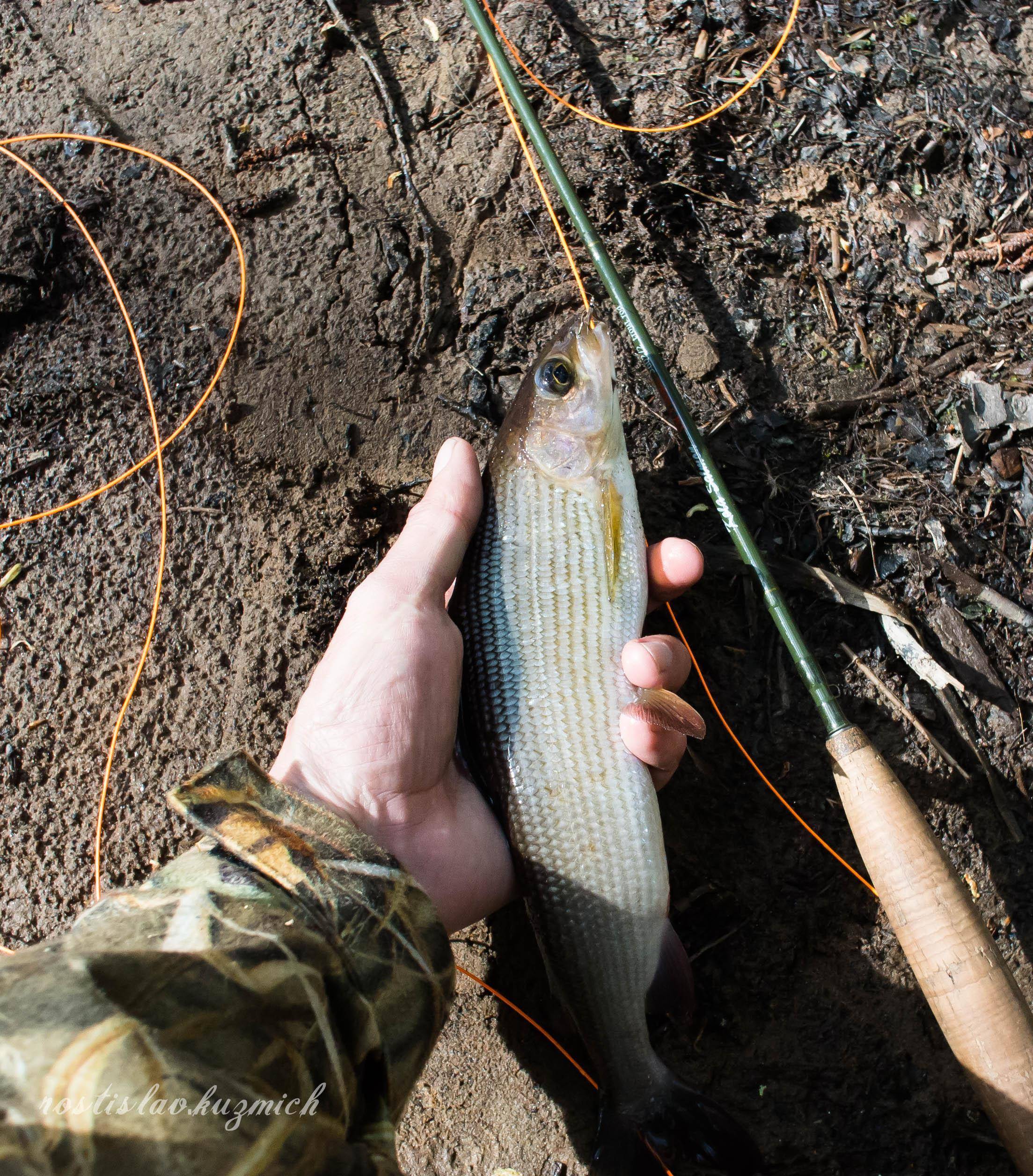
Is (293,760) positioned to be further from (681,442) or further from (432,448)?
(681,442)

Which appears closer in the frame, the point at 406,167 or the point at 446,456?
the point at 446,456

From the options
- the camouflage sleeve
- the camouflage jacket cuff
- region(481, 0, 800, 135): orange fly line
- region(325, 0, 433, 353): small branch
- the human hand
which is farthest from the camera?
region(481, 0, 800, 135): orange fly line

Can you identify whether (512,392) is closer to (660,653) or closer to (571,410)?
(571,410)

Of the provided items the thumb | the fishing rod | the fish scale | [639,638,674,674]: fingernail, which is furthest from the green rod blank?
the thumb

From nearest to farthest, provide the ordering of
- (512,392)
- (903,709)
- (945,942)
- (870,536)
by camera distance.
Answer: (945,942) < (903,709) < (870,536) < (512,392)

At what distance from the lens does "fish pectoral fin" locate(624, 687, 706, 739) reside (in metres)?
2.59

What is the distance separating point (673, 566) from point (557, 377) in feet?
2.77

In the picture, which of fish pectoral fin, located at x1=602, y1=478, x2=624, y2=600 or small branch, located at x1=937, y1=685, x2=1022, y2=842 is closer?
fish pectoral fin, located at x1=602, y1=478, x2=624, y2=600

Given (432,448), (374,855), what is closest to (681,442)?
(432,448)

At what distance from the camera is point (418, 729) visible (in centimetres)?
255

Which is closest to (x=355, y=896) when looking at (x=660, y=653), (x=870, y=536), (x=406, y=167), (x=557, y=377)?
(x=660, y=653)

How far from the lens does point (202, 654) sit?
319cm

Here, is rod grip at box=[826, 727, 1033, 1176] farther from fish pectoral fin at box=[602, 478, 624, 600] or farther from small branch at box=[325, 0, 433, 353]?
small branch at box=[325, 0, 433, 353]

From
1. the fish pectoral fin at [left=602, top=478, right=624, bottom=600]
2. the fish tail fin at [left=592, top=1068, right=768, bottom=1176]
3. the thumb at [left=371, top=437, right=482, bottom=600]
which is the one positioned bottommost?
the fish tail fin at [left=592, top=1068, right=768, bottom=1176]
